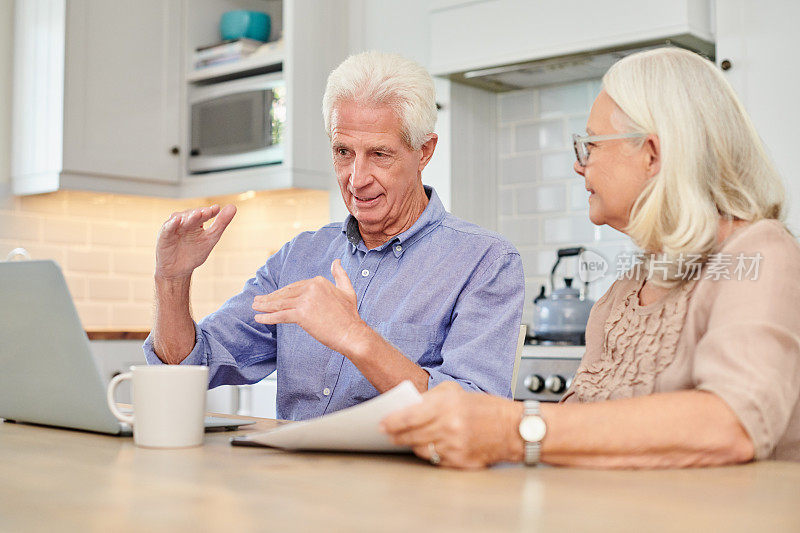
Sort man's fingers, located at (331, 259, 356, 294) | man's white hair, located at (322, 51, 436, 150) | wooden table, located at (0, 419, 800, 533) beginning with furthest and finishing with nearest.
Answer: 1. man's white hair, located at (322, 51, 436, 150)
2. man's fingers, located at (331, 259, 356, 294)
3. wooden table, located at (0, 419, 800, 533)

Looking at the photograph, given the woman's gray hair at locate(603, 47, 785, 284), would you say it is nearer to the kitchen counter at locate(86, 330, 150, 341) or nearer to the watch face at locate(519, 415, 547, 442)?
the watch face at locate(519, 415, 547, 442)

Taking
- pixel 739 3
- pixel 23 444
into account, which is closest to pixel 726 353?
pixel 23 444

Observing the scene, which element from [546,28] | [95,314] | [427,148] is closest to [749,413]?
[427,148]

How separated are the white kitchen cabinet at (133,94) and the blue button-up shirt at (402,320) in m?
1.67

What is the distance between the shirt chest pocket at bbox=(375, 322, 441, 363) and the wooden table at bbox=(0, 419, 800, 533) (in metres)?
0.63

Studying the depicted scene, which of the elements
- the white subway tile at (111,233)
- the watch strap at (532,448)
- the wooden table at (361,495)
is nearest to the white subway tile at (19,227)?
the white subway tile at (111,233)

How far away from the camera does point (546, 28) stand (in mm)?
3014

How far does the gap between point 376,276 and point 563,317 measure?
118cm

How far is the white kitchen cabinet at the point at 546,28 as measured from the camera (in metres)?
2.79

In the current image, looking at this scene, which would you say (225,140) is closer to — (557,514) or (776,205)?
(776,205)

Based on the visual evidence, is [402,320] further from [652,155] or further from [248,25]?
[248,25]

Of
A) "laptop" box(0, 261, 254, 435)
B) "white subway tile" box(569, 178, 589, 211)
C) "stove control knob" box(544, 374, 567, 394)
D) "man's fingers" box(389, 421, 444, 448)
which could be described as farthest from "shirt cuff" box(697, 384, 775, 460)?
"white subway tile" box(569, 178, 589, 211)

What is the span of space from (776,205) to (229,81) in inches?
122

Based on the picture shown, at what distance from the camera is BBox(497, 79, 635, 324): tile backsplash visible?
11.1ft
